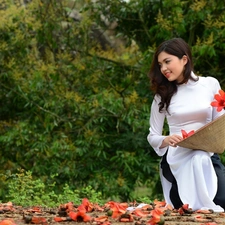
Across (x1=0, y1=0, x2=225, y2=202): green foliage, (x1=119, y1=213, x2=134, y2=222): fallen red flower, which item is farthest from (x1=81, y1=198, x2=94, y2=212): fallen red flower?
(x1=0, y1=0, x2=225, y2=202): green foliage

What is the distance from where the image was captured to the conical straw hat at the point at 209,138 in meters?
5.25

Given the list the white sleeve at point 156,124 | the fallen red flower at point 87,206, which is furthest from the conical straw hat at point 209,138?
the fallen red flower at point 87,206

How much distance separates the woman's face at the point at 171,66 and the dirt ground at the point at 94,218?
1136mm

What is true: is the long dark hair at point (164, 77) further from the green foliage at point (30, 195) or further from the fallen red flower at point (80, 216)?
the fallen red flower at point (80, 216)

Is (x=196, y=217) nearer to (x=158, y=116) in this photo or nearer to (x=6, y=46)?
(x=158, y=116)

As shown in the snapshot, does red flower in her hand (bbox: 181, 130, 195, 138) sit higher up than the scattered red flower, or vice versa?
red flower in her hand (bbox: 181, 130, 195, 138)

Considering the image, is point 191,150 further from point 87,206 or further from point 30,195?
point 30,195

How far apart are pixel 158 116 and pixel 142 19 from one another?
328 centimetres

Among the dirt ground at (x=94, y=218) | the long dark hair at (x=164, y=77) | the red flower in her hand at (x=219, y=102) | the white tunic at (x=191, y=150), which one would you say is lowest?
the dirt ground at (x=94, y=218)

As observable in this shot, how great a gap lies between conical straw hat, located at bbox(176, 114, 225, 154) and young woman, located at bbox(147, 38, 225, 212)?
8 centimetres

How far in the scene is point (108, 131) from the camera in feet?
28.6

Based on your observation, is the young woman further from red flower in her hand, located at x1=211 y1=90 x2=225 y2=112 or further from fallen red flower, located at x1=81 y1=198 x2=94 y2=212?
fallen red flower, located at x1=81 y1=198 x2=94 y2=212

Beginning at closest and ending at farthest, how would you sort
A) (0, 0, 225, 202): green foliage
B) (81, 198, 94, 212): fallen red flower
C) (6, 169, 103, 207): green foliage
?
(81, 198, 94, 212): fallen red flower
(6, 169, 103, 207): green foliage
(0, 0, 225, 202): green foliage

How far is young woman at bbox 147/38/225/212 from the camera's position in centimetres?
540
